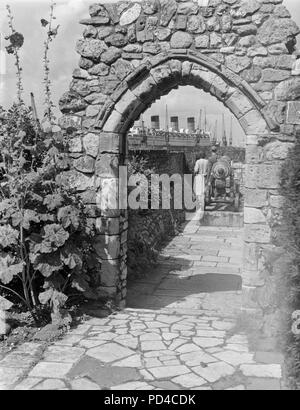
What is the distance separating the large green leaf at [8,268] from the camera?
489 cm

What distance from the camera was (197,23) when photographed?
5.41 metres

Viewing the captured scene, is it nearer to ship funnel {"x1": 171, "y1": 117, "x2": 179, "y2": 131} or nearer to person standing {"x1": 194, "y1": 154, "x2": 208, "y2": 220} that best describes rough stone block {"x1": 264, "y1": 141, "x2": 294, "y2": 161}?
person standing {"x1": 194, "y1": 154, "x2": 208, "y2": 220}

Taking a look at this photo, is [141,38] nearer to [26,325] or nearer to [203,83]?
[203,83]

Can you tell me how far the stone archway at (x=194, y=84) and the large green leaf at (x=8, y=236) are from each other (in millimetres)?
1140

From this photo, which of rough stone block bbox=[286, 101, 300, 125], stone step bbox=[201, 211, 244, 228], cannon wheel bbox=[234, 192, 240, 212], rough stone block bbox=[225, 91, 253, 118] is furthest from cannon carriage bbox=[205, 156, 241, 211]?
rough stone block bbox=[286, 101, 300, 125]

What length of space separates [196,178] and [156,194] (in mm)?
4479

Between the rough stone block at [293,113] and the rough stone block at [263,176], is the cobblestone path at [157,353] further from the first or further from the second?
the rough stone block at [293,113]

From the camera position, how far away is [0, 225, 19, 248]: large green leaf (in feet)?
16.0

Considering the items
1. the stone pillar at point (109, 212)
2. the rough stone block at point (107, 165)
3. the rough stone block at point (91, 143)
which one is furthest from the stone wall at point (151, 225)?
the rough stone block at point (91, 143)

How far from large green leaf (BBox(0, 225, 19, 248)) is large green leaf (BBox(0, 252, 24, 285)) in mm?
159

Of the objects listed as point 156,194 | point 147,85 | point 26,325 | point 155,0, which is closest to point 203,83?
point 147,85

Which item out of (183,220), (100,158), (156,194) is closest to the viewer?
(100,158)
